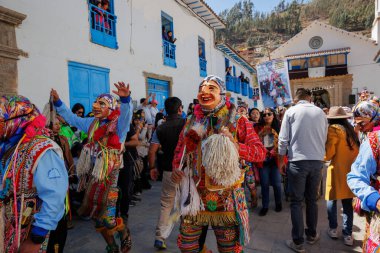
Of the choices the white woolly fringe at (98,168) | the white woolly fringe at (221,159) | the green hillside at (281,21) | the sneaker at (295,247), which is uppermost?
the green hillside at (281,21)

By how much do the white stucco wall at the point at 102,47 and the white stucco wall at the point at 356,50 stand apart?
839 inches

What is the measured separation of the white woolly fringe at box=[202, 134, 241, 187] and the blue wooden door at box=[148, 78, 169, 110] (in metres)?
7.33

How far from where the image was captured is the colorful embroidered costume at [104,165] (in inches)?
109

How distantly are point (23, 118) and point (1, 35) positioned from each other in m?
3.86

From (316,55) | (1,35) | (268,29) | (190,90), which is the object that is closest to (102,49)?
(1,35)

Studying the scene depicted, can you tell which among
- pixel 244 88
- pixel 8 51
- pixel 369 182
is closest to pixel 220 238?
pixel 369 182

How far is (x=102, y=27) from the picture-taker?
704 centimetres

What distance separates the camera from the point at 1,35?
15.1 feet

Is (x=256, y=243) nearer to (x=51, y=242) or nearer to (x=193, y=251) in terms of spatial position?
(x=193, y=251)

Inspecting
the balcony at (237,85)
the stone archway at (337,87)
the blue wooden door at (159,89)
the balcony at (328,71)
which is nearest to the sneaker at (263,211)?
the blue wooden door at (159,89)

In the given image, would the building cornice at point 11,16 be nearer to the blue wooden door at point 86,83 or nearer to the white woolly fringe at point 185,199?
the blue wooden door at point 86,83

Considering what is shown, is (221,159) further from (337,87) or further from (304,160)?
(337,87)

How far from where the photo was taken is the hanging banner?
667 cm

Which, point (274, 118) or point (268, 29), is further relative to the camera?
point (268, 29)
